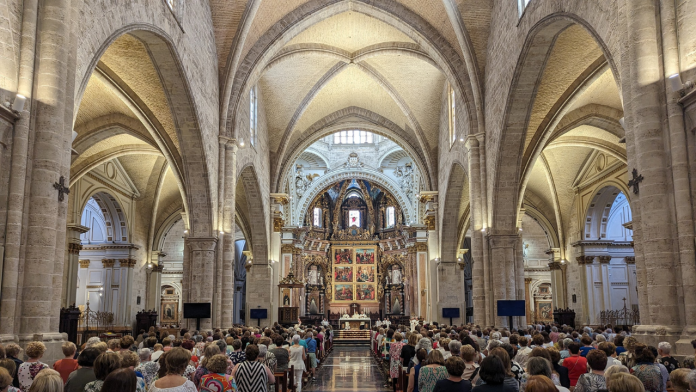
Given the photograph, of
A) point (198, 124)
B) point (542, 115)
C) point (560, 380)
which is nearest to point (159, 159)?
point (198, 124)

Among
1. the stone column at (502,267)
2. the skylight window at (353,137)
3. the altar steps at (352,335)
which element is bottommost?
the altar steps at (352,335)

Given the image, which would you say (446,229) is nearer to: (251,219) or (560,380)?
(251,219)

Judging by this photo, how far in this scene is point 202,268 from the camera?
18562mm

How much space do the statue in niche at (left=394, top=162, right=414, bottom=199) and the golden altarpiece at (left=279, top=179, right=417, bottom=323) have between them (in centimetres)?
340

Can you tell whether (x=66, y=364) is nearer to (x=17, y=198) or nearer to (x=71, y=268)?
(x=17, y=198)

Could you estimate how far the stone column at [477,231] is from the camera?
749 inches

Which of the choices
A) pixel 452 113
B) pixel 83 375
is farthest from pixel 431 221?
pixel 83 375

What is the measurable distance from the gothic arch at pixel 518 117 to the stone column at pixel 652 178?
3414mm

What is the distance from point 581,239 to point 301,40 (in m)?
14.3

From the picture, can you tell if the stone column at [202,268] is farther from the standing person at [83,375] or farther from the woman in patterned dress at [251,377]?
the standing person at [83,375]

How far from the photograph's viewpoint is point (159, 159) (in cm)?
2734

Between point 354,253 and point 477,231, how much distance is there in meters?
25.0

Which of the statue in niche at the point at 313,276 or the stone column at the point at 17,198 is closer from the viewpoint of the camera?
the stone column at the point at 17,198

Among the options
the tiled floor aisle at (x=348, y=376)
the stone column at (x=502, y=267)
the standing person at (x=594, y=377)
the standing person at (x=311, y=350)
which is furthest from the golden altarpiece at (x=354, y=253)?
the standing person at (x=594, y=377)
